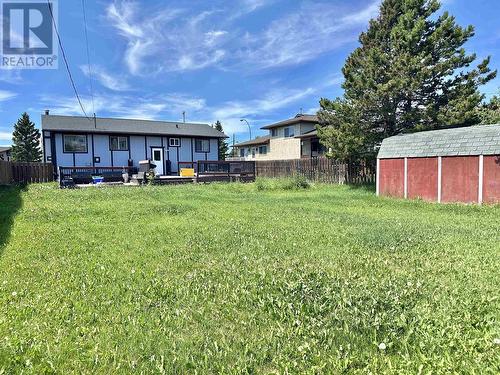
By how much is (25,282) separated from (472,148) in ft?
39.1

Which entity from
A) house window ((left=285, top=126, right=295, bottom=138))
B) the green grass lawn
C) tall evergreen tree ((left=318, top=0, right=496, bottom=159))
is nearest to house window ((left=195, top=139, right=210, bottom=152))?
house window ((left=285, top=126, right=295, bottom=138))

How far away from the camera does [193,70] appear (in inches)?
880

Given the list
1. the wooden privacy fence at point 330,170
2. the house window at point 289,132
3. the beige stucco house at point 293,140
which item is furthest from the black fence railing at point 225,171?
the house window at point 289,132

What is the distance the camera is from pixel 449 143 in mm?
11039

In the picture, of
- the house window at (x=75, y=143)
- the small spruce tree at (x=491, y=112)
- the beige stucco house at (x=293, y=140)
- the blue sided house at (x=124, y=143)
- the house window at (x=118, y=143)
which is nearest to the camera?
the small spruce tree at (x=491, y=112)

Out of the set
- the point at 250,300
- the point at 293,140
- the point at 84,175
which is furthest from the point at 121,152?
the point at 250,300

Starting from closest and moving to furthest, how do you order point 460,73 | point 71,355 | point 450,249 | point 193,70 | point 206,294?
point 71,355, point 206,294, point 450,249, point 460,73, point 193,70

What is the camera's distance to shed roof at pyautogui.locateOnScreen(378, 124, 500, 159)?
32.9 ft

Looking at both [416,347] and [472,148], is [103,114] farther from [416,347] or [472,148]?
[416,347]

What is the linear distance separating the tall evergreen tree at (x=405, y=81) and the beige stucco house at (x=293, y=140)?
12.9m

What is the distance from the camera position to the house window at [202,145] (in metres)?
27.5

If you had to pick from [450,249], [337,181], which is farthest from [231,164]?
[450,249]

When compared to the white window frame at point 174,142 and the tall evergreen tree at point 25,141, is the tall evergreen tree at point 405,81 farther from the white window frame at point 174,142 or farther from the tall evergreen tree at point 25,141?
the tall evergreen tree at point 25,141

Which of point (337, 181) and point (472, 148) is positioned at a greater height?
point (472, 148)
